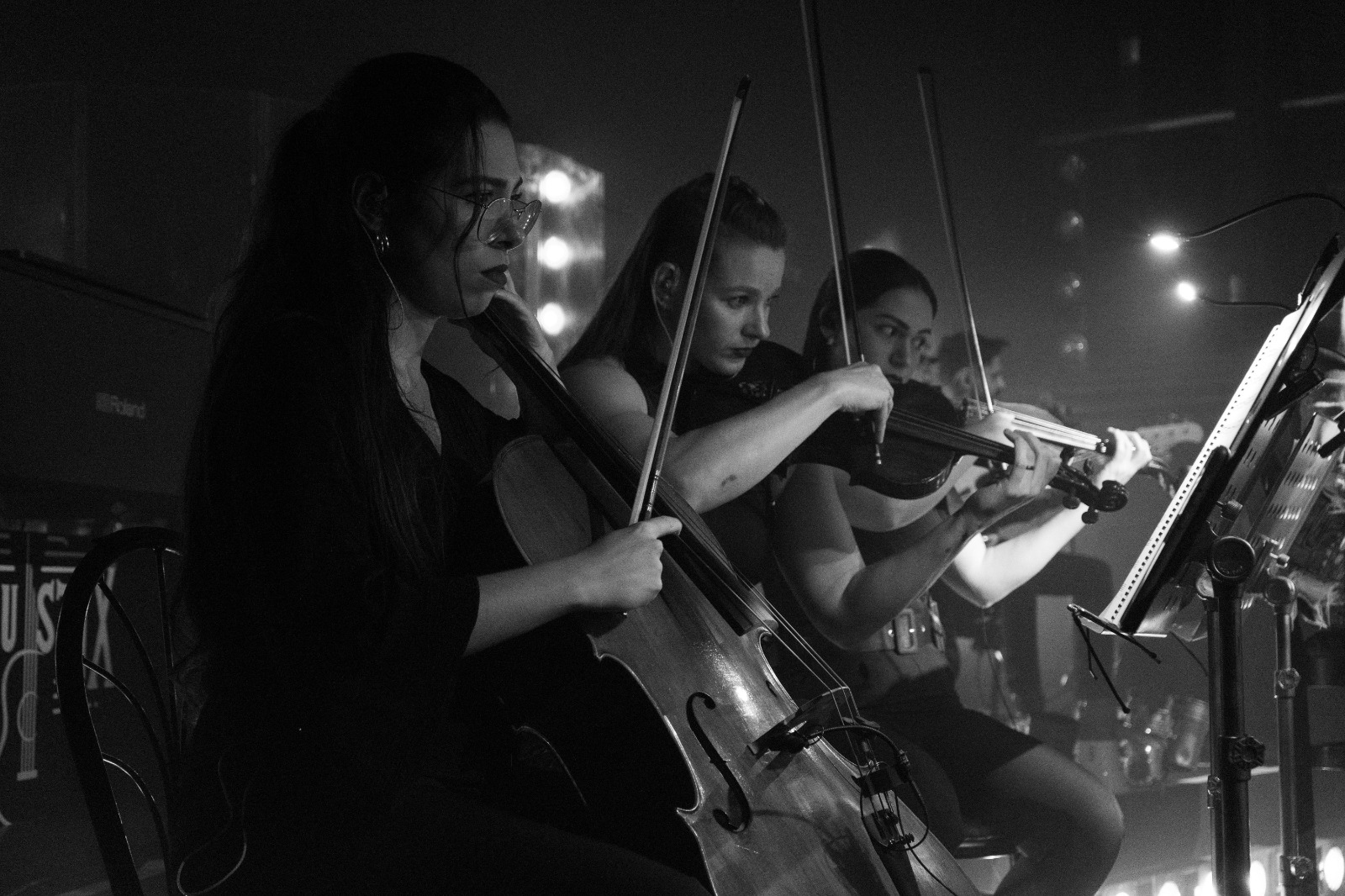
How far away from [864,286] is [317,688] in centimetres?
139

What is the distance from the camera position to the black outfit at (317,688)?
83 centimetres

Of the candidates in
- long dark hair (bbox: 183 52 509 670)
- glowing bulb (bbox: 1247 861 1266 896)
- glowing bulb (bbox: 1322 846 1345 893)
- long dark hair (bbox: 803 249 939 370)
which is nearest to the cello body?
long dark hair (bbox: 183 52 509 670)

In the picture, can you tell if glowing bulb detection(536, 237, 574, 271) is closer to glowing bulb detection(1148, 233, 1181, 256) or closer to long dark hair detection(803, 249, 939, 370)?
long dark hair detection(803, 249, 939, 370)

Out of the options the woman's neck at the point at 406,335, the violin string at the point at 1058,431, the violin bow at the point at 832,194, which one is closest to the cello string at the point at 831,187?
the violin bow at the point at 832,194

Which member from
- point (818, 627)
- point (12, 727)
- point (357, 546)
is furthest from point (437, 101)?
point (12, 727)

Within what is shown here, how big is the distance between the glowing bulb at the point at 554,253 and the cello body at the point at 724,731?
9.66ft

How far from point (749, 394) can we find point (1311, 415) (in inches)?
31.6

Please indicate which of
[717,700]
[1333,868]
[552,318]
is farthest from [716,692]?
[552,318]

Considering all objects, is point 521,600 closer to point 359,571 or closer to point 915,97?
point 359,571

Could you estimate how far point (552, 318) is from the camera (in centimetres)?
391

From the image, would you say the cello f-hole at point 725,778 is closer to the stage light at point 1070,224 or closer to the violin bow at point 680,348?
the violin bow at point 680,348

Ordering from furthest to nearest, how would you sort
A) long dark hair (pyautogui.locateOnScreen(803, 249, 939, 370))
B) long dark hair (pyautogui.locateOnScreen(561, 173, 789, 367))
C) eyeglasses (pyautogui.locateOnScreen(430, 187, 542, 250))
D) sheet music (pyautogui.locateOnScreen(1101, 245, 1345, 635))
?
long dark hair (pyautogui.locateOnScreen(803, 249, 939, 370)) → long dark hair (pyautogui.locateOnScreen(561, 173, 789, 367)) → sheet music (pyautogui.locateOnScreen(1101, 245, 1345, 635)) → eyeglasses (pyautogui.locateOnScreen(430, 187, 542, 250))

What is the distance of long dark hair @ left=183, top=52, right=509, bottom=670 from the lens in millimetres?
910

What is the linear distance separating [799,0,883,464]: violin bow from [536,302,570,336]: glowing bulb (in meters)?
2.14
